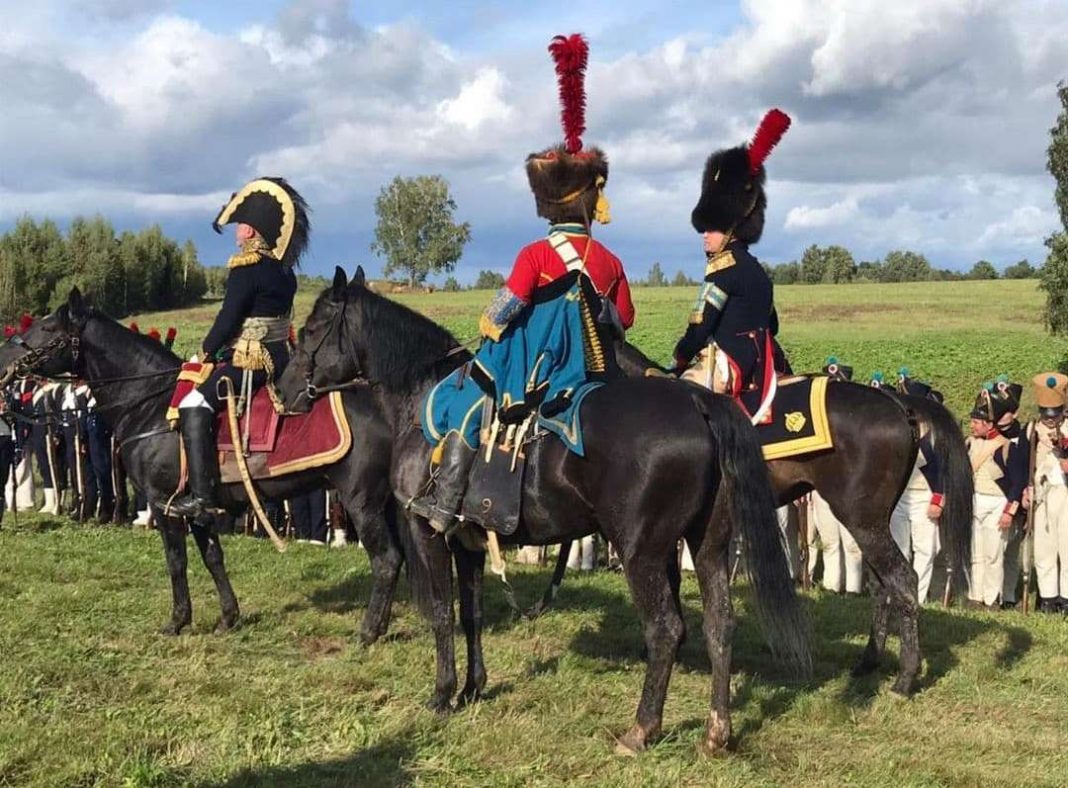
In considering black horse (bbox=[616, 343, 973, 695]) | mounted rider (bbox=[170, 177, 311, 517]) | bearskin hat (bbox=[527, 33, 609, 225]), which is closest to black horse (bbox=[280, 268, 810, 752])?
bearskin hat (bbox=[527, 33, 609, 225])

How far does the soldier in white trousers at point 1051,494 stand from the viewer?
10070 mm

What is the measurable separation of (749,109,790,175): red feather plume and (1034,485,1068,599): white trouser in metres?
5.16

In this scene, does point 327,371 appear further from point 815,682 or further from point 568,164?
point 815,682

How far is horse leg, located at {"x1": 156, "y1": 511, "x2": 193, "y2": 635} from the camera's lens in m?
8.04

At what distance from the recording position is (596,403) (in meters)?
5.54

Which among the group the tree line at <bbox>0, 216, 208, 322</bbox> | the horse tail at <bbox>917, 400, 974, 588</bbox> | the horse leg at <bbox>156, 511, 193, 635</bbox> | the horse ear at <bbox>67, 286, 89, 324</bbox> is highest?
the tree line at <bbox>0, 216, 208, 322</bbox>

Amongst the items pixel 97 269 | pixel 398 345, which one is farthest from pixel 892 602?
pixel 97 269

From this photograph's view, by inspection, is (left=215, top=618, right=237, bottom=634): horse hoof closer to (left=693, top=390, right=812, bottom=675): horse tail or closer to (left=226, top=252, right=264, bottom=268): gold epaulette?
(left=226, top=252, right=264, bottom=268): gold epaulette

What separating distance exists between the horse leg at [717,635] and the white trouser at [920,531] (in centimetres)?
549

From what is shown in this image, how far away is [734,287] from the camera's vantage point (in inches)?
287

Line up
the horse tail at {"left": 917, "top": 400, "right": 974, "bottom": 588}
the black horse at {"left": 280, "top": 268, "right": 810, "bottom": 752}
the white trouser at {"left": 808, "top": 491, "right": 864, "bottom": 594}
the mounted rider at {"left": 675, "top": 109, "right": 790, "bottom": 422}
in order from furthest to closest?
the white trouser at {"left": 808, "top": 491, "right": 864, "bottom": 594} → the horse tail at {"left": 917, "top": 400, "right": 974, "bottom": 588} → the mounted rider at {"left": 675, "top": 109, "right": 790, "bottom": 422} → the black horse at {"left": 280, "top": 268, "right": 810, "bottom": 752}

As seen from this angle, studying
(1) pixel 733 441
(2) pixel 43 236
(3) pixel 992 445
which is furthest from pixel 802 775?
(2) pixel 43 236

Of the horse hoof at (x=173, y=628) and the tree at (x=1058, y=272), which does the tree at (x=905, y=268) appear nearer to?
the tree at (x=1058, y=272)

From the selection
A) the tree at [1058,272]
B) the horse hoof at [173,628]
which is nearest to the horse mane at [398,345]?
the horse hoof at [173,628]
